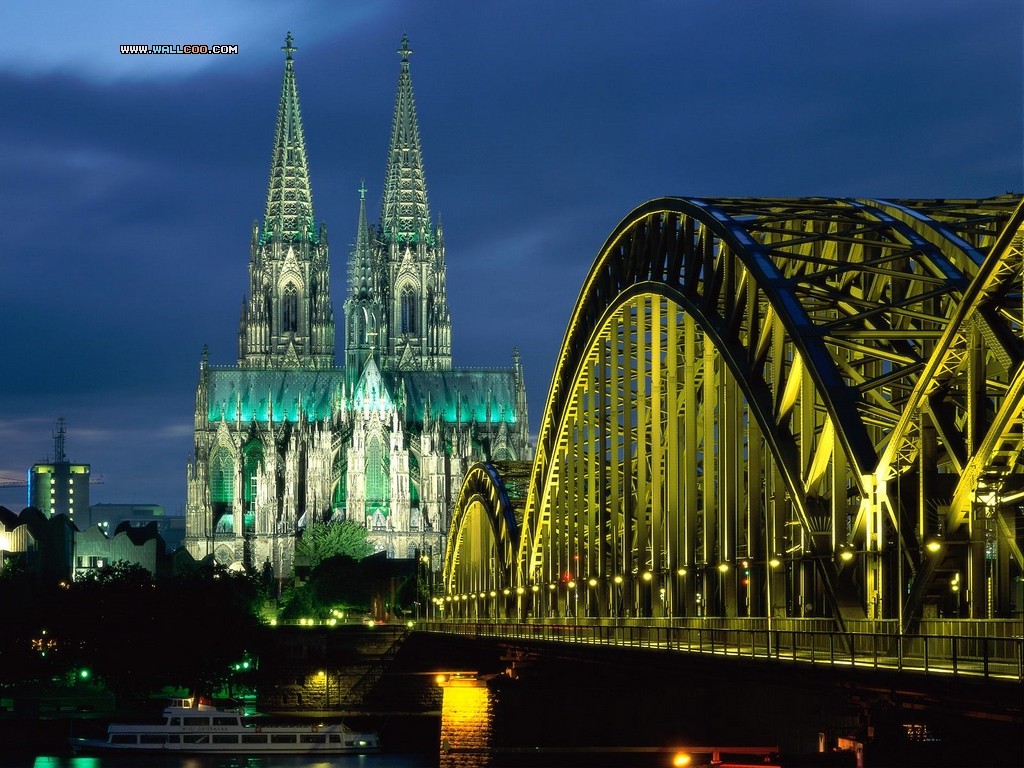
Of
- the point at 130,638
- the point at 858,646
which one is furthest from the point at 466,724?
the point at 130,638

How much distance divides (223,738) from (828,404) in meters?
71.8

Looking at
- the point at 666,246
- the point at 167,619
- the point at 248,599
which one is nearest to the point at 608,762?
the point at 666,246

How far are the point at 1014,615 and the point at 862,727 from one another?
3329 millimetres

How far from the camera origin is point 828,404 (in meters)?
40.7

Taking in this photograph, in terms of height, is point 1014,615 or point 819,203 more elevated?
point 819,203

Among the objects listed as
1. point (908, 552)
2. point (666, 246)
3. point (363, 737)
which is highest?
point (666, 246)

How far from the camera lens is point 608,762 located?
236ft

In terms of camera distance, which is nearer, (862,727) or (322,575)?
(862,727)

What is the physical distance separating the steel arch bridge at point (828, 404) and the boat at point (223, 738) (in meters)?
34.5

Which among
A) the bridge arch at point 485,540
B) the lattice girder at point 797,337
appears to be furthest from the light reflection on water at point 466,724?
the bridge arch at point 485,540

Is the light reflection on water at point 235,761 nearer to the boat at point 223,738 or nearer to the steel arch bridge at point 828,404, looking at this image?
the boat at point 223,738

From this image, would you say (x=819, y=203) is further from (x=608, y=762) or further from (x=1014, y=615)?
(x=608, y=762)

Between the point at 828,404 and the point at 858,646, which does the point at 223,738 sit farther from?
the point at 858,646

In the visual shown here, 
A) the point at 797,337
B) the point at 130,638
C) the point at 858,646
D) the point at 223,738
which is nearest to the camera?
the point at 858,646
